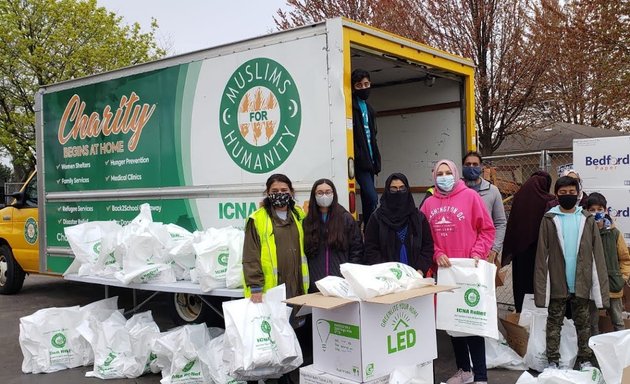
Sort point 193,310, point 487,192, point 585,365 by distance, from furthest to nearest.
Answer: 1. point 193,310
2. point 487,192
3. point 585,365

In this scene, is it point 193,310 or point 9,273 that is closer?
point 193,310

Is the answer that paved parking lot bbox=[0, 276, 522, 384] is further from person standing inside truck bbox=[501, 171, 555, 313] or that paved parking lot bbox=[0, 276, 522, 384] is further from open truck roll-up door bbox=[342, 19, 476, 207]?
open truck roll-up door bbox=[342, 19, 476, 207]

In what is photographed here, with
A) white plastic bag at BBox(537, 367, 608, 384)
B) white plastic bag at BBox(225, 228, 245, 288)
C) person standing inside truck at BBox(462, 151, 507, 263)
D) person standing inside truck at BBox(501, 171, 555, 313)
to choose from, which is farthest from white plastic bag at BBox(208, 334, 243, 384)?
person standing inside truck at BBox(501, 171, 555, 313)

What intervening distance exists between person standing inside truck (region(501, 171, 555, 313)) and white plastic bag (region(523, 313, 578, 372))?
2.15 feet

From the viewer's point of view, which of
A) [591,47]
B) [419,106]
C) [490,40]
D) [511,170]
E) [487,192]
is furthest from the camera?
[490,40]

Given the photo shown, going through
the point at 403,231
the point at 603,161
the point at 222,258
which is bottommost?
the point at 222,258

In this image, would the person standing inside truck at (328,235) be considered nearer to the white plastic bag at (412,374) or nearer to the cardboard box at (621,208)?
the white plastic bag at (412,374)

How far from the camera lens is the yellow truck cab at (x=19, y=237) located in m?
7.79

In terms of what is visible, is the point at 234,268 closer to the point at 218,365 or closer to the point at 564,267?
the point at 218,365

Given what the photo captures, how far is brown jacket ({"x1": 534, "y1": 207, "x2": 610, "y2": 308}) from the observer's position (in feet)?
14.5

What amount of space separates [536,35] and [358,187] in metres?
10.2

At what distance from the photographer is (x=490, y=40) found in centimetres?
1449

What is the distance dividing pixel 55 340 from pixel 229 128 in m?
2.50

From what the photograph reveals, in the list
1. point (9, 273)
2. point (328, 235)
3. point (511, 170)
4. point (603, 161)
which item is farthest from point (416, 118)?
point (511, 170)
